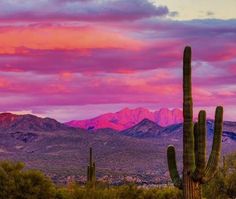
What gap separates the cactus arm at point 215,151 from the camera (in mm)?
27034

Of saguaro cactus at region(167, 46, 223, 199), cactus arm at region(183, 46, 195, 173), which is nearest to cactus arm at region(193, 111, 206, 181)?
saguaro cactus at region(167, 46, 223, 199)

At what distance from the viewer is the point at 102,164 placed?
630ft

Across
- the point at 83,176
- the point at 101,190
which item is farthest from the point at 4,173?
the point at 83,176

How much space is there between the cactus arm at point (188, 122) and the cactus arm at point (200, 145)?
27cm

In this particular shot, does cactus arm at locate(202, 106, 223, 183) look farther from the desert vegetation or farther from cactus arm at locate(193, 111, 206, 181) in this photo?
the desert vegetation

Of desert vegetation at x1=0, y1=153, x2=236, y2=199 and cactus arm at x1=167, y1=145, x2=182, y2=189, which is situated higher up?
cactus arm at x1=167, y1=145, x2=182, y2=189

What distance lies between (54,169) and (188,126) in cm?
15844

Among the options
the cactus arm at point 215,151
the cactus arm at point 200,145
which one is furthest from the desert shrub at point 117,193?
the cactus arm at point 200,145

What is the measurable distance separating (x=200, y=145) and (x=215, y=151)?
33.7 inches

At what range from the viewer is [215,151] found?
90.2ft

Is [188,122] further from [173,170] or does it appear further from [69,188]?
[69,188]

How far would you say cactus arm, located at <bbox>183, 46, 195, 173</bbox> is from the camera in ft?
86.7

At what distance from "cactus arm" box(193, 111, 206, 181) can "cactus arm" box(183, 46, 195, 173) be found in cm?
27

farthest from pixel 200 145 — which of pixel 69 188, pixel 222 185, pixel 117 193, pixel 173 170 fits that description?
pixel 222 185
